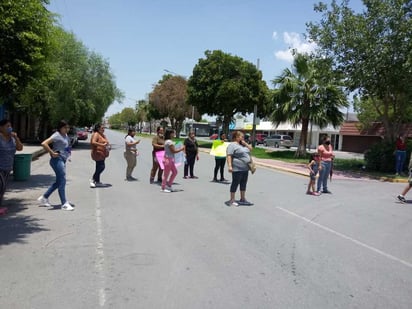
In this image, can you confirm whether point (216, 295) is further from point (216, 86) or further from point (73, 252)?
point (216, 86)

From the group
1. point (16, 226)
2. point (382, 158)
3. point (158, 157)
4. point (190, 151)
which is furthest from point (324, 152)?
point (382, 158)

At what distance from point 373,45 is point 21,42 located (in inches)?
592

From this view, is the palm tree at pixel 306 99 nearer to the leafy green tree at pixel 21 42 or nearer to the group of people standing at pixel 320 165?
the group of people standing at pixel 320 165

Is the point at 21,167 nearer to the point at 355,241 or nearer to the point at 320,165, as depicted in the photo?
the point at 320,165

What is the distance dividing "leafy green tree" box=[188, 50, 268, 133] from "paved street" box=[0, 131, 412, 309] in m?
29.7

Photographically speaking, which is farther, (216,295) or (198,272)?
(198,272)

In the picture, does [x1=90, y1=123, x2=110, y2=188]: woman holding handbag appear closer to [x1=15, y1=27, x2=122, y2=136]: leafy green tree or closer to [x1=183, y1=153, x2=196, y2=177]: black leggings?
[x1=183, y1=153, x2=196, y2=177]: black leggings

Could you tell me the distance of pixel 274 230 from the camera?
7.52 meters

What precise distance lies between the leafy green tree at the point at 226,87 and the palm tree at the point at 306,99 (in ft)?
33.4

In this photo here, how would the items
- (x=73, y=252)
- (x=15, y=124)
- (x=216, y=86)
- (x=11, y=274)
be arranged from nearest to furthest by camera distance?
(x=11, y=274), (x=73, y=252), (x=15, y=124), (x=216, y=86)

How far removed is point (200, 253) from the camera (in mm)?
5934

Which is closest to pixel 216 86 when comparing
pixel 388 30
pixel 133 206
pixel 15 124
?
pixel 15 124

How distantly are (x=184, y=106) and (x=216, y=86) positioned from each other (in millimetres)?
18412

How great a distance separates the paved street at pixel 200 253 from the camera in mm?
4438
